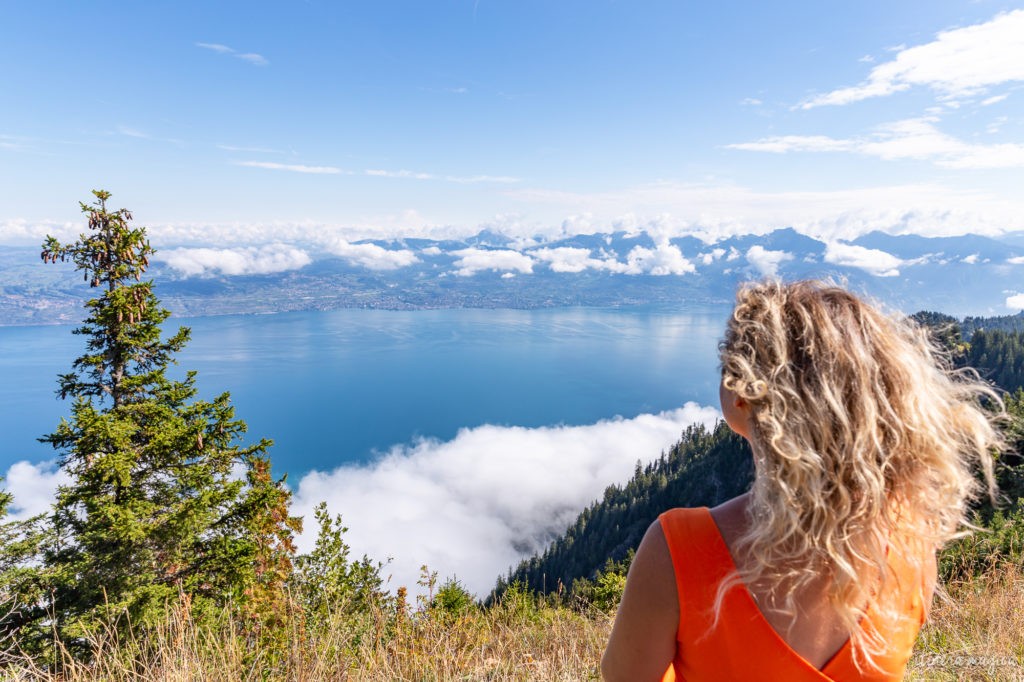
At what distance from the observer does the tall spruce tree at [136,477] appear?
745cm

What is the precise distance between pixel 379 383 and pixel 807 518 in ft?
457

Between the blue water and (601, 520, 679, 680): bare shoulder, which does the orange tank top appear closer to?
(601, 520, 679, 680): bare shoulder

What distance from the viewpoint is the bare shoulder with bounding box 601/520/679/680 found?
104cm

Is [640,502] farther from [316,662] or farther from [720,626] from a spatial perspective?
[720,626]

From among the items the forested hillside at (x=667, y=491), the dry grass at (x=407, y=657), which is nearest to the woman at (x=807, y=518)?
the dry grass at (x=407, y=657)

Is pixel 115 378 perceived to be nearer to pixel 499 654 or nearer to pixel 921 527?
pixel 499 654

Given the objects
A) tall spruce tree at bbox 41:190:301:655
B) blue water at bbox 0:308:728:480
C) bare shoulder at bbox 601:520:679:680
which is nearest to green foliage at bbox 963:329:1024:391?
blue water at bbox 0:308:728:480

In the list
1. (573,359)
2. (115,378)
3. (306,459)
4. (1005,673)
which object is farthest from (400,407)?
(1005,673)

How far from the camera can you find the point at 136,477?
802cm

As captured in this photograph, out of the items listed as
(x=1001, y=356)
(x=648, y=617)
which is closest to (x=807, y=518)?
(x=648, y=617)

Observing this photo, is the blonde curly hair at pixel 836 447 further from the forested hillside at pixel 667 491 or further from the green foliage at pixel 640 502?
the green foliage at pixel 640 502

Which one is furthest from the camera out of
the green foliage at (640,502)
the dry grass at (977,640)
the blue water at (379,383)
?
the blue water at (379,383)

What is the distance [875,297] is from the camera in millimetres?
1325

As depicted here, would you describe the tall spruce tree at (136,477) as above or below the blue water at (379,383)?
above
